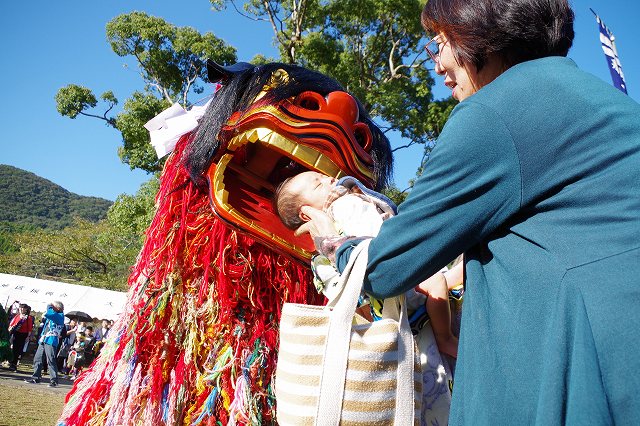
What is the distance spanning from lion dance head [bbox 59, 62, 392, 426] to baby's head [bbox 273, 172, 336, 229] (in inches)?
4.1

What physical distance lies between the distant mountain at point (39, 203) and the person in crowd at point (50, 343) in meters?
58.8

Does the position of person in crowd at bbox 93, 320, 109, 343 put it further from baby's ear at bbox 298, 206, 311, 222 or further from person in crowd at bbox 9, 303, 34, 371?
baby's ear at bbox 298, 206, 311, 222

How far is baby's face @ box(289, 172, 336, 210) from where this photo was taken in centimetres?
191

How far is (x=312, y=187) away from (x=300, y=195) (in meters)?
0.05

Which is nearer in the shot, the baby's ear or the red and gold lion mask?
the baby's ear

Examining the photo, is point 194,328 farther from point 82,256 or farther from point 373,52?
point 82,256

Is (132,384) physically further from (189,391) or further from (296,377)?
(296,377)

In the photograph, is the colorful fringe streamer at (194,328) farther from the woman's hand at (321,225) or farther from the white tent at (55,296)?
the white tent at (55,296)

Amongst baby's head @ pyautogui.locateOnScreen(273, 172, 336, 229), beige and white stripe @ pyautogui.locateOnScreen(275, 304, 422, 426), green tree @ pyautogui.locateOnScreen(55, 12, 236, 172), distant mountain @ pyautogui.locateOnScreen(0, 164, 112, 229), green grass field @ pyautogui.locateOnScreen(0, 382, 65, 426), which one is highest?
distant mountain @ pyautogui.locateOnScreen(0, 164, 112, 229)

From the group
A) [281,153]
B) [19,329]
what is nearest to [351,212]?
[281,153]

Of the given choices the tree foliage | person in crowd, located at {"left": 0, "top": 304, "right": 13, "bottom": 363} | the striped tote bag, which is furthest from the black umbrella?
the striped tote bag

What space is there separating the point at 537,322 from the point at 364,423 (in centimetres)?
44

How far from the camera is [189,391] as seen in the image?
7.04 ft

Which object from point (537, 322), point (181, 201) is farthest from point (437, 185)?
point (181, 201)
